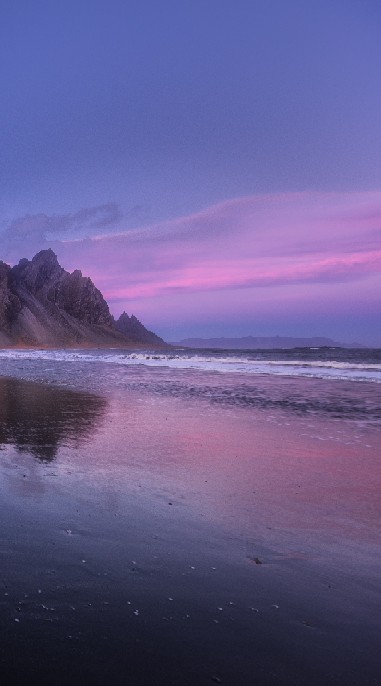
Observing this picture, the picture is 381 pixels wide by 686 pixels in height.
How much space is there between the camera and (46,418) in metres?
12.8

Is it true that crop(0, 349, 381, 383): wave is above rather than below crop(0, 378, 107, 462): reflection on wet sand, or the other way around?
above

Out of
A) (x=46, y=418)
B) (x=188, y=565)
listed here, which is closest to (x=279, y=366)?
(x=46, y=418)

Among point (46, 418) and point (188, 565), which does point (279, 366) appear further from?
point (188, 565)

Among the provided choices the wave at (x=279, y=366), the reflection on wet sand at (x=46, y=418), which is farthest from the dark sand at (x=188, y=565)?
the wave at (x=279, y=366)

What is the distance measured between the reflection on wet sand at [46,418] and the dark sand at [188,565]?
23cm

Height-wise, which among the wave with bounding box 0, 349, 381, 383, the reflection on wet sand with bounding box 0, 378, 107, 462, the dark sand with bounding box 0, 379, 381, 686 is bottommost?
the reflection on wet sand with bounding box 0, 378, 107, 462

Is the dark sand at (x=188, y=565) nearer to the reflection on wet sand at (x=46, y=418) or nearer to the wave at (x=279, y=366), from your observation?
the reflection on wet sand at (x=46, y=418)

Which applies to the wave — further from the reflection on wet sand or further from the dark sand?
the dark sand

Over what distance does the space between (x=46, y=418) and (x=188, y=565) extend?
9.41 m

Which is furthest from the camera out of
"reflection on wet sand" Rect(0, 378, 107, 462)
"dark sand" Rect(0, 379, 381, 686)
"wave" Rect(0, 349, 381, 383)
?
"wave" Rect(0, 349, 381, 383)

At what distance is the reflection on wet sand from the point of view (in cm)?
949

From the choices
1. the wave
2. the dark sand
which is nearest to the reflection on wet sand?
the dark sand

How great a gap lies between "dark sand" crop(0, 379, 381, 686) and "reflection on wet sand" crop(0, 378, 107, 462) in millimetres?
232

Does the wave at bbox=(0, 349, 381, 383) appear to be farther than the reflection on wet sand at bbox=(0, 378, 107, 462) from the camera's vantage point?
Yes
